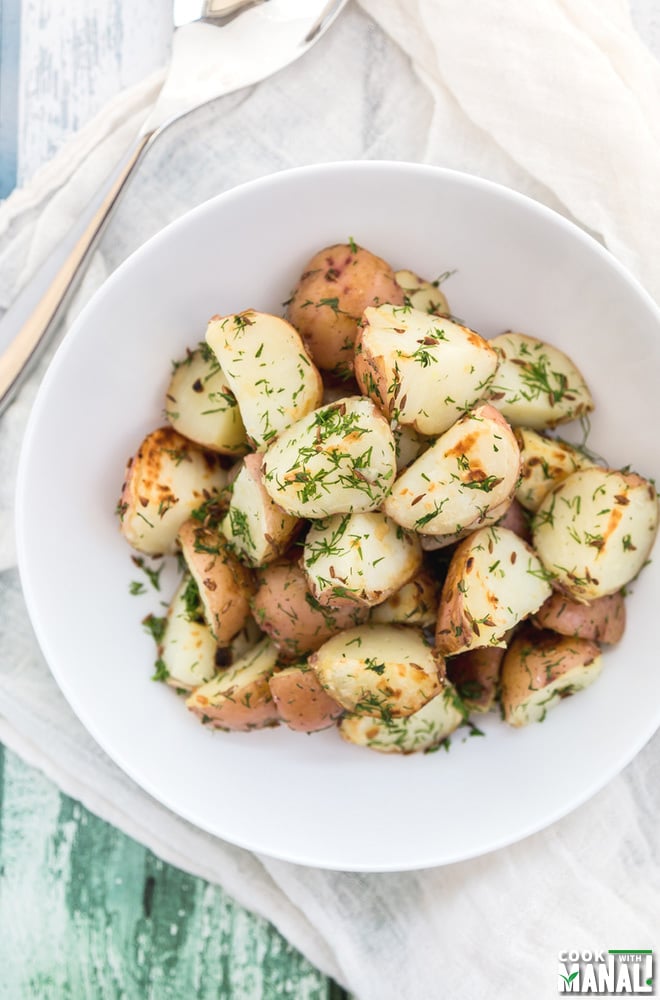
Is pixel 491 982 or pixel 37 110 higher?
pixel 37 110

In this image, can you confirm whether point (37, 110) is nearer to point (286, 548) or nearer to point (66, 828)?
point (286, 548)

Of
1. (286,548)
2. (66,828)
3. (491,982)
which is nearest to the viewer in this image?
(286,548)

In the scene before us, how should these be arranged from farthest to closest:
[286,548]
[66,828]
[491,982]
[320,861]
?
1. [66,828]
2. [491,982]
3. [320,861]
4. [286,548]

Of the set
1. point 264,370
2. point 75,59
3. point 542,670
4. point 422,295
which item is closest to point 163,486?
point 264,370

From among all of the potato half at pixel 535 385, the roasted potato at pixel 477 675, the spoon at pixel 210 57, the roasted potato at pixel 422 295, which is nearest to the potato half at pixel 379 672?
the roasted potato at pixel 477 675

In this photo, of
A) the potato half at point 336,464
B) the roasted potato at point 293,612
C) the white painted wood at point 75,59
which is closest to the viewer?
the potato half at point 336,464

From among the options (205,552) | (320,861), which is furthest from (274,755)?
(205,552)

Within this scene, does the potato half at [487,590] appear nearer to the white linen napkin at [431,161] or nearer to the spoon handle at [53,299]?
the white linen napkin at [431,161]
